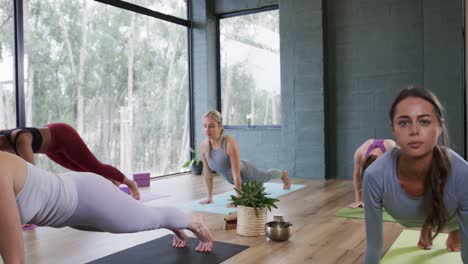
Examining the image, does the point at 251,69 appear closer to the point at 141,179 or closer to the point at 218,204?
the point at 141,179

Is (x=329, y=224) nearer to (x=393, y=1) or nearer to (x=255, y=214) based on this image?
(x=255, y=214)

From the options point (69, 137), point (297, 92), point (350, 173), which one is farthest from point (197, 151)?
point (69, 137)

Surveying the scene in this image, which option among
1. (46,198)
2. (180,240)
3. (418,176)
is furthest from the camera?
(180,240)

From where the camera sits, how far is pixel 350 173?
16.1ft

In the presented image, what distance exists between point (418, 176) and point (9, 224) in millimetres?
1322

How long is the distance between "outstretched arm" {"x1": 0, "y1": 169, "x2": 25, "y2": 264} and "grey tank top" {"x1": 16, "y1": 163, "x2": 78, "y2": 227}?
8cm

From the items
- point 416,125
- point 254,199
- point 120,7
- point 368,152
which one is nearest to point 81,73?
point 120,7

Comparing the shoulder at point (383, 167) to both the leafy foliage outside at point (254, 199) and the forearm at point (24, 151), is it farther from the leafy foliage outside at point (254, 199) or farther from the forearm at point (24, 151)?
the forearm at point (24, 151)

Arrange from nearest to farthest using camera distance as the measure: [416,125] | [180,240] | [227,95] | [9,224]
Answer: [9,224] < [416,125] < [180,240] < [227,95]

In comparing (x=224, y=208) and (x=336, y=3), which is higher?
(x=336, y=3)

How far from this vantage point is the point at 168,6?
5.61m

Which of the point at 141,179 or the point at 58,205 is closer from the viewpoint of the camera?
the point at 58,205

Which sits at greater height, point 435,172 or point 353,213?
point 435,172

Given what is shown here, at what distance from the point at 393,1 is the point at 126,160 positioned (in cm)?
357
